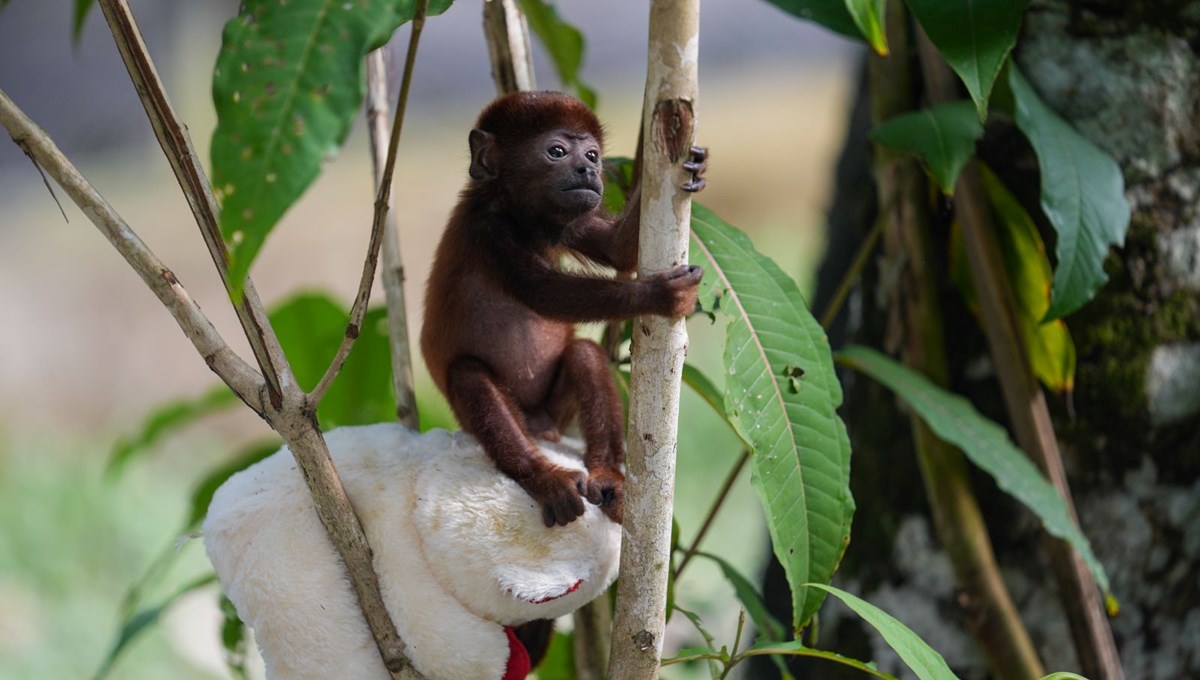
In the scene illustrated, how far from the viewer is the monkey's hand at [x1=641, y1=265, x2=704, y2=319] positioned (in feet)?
4.48

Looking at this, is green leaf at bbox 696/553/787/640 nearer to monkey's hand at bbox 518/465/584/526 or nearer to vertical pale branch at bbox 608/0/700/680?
monkey's hand at bbox 518/465/584/526

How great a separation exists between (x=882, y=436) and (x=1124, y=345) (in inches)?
23.5

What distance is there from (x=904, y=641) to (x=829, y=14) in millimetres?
1239

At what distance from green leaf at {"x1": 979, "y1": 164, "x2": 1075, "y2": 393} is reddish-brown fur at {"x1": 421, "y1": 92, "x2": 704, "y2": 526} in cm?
92

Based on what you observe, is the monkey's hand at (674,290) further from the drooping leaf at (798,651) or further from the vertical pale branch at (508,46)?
the vertical pale branch at (508,46)

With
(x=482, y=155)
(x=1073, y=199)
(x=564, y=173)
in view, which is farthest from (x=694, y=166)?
(x=1073, y=199)

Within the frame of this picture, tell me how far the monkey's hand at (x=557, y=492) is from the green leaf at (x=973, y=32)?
825mm

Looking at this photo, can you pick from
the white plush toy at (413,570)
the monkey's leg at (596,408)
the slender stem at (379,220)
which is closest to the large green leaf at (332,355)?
the monkey's leg at (596,408)

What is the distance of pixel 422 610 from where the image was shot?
1.48 meters

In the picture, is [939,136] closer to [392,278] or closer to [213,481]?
[392,278]

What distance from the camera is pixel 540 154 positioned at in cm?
202

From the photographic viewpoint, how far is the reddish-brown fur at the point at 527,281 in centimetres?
184

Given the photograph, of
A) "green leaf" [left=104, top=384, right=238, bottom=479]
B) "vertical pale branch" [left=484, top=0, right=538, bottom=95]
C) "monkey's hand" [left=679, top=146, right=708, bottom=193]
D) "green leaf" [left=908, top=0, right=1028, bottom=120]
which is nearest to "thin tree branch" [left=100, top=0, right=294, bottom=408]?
"monkey's hand" [left=679, top=146, right=708, bottom=193]

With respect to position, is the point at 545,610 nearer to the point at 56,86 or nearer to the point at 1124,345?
the point at 1124,345
